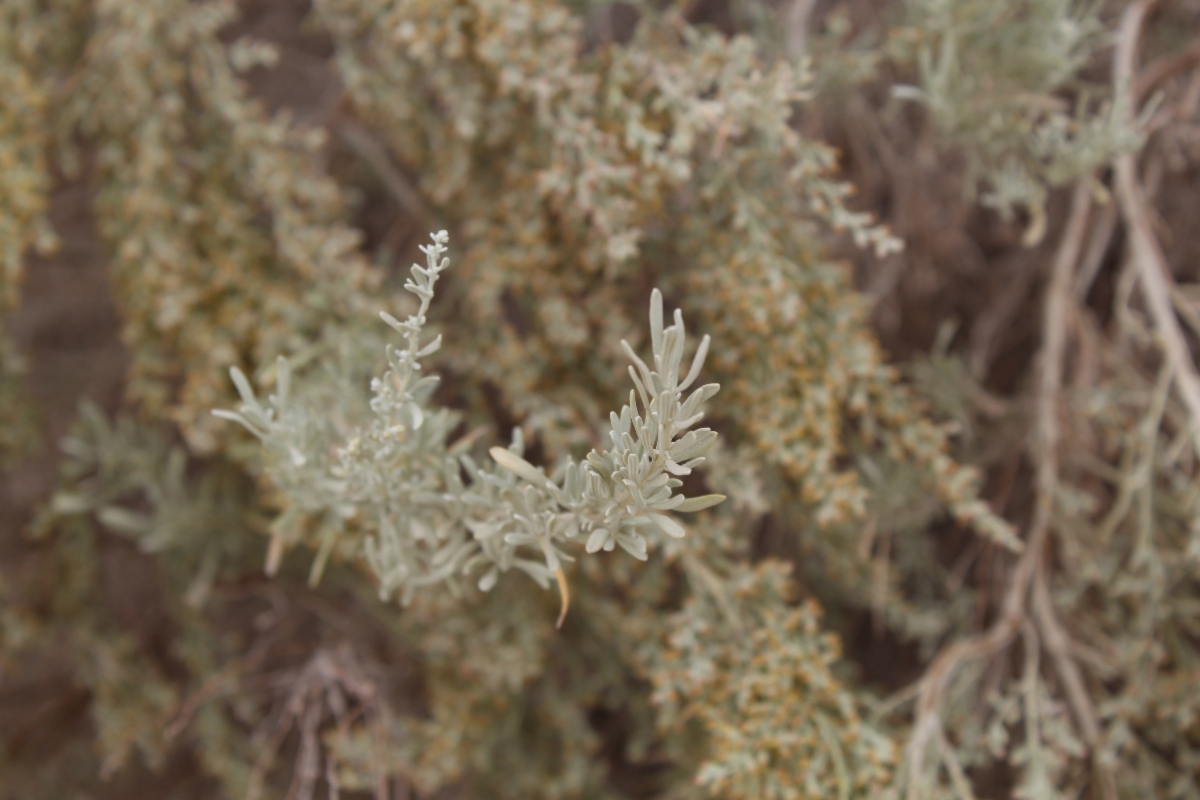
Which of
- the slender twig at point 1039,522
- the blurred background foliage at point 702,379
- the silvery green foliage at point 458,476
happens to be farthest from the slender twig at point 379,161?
the slender twig at point 1039,522

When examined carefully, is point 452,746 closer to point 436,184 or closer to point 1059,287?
point 436,184

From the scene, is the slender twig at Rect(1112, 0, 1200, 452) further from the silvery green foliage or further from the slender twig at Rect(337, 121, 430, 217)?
the slender twig at Rect(337, 121, 430, 217)

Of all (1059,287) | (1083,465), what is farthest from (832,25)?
(1083,465)

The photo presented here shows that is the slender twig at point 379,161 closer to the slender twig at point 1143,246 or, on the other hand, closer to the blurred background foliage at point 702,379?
the blurred background foliage at point 702,379

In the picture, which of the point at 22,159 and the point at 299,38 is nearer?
the point at 22,159

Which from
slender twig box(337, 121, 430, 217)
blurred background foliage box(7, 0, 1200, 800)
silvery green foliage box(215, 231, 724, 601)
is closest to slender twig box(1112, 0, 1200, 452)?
blurred background foliage box(7, 0, 1200, 800)

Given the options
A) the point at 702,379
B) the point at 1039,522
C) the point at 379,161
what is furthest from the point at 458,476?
the point at 379,161
